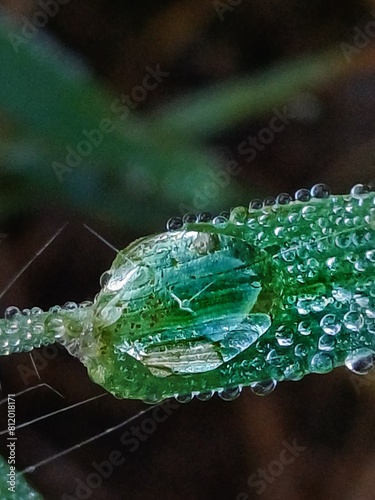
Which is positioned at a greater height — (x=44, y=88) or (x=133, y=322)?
(x=44, y=88)

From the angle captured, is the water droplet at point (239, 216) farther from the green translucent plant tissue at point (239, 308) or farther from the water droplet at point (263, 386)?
the water droplet at point (263, 386)

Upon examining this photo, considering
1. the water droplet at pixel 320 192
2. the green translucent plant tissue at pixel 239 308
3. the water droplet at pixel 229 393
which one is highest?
the water droplet at pixel 320 192

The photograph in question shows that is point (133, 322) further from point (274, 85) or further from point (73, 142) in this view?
point (274, 85)

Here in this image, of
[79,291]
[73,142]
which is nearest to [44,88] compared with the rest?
[73,142]

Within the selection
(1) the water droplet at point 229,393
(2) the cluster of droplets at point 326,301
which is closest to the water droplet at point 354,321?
(2) the cluster of droplets at point 326,301

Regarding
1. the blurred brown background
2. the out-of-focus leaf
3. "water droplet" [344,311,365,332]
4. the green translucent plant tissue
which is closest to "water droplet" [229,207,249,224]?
the green translucent plant tissue

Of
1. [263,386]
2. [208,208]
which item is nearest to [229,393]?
[263,386]

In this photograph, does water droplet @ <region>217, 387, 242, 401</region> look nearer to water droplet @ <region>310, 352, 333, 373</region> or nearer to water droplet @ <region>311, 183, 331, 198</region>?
water droplet @ <region>310, 352, 333, 373</region>
